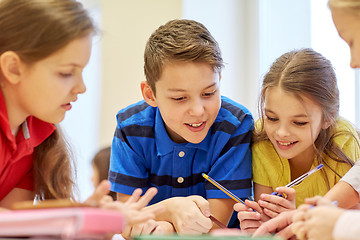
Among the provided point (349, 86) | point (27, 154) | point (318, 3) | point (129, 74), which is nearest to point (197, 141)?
point (27, 154)

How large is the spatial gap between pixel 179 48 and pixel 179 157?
290 millimetres

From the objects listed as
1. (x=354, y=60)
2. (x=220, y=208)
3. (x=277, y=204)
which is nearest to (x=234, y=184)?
(x=220, y=208)

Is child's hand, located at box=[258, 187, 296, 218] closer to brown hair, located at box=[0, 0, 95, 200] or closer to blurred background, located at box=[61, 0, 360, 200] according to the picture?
brown hair, located at box=[0, 0, 95, 200]

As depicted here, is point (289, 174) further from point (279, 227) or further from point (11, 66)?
point (11, 66)

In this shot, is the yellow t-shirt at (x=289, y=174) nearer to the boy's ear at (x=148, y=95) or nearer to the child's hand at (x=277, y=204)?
the child's hand at (x=277, y=204)

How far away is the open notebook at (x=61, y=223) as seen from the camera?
0.55m

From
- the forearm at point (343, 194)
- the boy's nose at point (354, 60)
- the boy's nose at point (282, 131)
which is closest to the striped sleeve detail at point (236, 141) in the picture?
the boy's nose at point (282, 131)

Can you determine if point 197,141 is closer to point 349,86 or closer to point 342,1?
point 342,1

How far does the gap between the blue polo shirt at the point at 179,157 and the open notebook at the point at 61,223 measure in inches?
24.2

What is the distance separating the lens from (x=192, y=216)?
3.34 ft

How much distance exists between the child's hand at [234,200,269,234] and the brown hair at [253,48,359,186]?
0.25m

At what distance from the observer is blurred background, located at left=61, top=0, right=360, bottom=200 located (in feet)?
6.50

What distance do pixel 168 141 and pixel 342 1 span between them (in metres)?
0.57

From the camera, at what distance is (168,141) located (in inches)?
47.8
